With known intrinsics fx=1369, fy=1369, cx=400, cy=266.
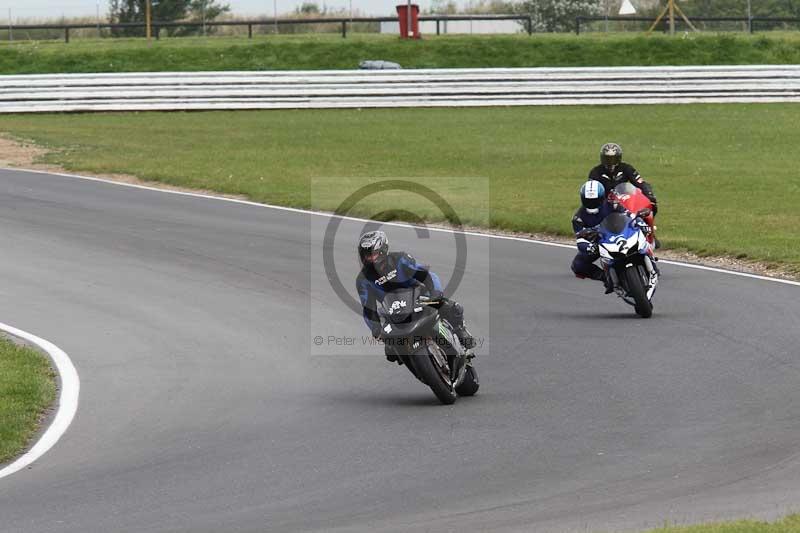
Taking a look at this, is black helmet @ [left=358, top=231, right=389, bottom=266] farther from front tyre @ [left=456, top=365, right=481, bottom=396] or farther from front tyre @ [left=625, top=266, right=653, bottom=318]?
front tyre @ [left=625, top=266, right=653, bottom=318]

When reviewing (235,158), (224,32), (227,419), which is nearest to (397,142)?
(235,158)

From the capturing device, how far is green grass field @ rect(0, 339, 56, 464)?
10523 millimetres

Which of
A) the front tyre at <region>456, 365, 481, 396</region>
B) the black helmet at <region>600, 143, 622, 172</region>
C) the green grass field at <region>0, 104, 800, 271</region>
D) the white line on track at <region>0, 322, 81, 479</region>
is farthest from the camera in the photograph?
the green grass field at <region>0, 104, 800, 271</region>

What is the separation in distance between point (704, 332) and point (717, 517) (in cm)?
609

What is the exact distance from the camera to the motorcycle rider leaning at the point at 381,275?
10914mm

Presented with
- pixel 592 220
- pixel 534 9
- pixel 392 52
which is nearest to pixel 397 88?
pixel 392 52

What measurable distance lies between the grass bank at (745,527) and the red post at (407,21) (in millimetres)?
45222

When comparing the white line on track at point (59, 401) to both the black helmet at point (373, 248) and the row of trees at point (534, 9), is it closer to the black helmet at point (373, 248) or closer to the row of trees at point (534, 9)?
the black helmet at point (373, 248)

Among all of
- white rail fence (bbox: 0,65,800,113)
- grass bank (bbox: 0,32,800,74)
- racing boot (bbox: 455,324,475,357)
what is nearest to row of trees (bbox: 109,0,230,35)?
grass bank (bbox: 0,32,800,74)

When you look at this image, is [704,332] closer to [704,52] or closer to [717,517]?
[717,517]

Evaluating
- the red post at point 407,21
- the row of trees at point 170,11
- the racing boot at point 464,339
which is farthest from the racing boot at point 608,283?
the row of trees at point 170,11

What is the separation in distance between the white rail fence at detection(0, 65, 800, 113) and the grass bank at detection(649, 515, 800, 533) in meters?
32.6

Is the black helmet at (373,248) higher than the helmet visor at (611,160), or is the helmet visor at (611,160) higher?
the helmet visor at (611,160)

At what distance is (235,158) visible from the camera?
30.2 m
